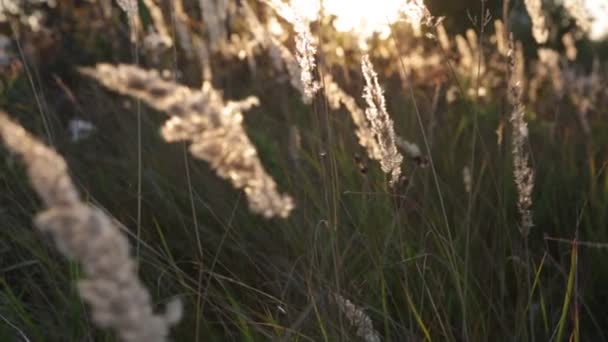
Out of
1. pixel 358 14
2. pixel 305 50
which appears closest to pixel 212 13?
pixel 358 14

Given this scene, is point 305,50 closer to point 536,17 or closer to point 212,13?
point 536,17

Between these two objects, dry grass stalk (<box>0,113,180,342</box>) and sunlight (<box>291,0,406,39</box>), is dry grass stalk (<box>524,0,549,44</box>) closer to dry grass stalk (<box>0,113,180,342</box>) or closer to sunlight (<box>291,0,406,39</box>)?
sunlight (<box>291,0,406,39</box>)

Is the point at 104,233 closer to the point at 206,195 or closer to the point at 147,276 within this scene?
the point at 147,276

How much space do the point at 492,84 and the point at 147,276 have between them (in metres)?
4.35

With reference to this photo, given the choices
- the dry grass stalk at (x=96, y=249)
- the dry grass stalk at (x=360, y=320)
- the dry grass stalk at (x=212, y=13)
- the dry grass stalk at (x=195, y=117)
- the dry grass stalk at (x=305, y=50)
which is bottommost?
the dry grass stalk at (x=360, y=320)

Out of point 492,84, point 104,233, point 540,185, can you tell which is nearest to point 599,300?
point 540,185

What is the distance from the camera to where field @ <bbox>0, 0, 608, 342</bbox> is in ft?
2.59

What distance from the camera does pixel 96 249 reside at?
24.0 inches

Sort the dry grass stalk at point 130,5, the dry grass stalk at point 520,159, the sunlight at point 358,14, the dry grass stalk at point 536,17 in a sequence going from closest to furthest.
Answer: the dry grass stalk at point 520,159
the dry grass stalk at point 130,5
the dry grass stalk at point 536,17
the sunlight at point 358,14

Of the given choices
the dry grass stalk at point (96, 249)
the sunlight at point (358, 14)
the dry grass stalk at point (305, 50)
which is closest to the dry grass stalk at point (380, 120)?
the dry grass stalk at point (305, 50)

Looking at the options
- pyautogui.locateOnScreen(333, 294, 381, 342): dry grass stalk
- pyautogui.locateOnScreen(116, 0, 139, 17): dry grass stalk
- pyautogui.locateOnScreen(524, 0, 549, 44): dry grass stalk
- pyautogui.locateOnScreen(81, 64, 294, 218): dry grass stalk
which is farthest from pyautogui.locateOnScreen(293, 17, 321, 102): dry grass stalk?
pyautogui.locateOnScreen(524, 0, 549, 44): dry grass stalk

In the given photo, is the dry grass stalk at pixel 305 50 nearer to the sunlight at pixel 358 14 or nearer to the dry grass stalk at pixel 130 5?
the dry grass stalk at pixel 130 5

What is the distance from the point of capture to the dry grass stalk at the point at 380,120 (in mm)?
1451

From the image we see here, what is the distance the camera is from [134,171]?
2988mm
